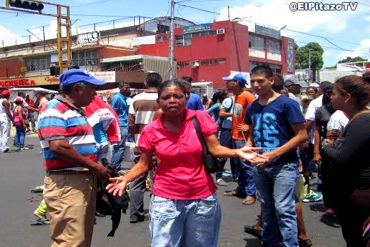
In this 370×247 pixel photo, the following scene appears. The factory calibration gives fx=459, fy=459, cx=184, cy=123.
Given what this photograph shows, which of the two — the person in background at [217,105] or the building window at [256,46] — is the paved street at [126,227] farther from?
the building window at [256,46]

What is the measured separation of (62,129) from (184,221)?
1150 millimetres

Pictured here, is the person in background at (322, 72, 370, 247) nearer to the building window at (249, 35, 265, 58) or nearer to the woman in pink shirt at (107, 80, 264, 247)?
the woman in pink shirt at (107, 80, 264, 247)

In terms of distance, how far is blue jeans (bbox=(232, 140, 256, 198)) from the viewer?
6.88 metres

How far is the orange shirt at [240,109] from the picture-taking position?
6.88m

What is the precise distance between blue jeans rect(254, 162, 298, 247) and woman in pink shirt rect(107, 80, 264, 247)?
937 millimetres

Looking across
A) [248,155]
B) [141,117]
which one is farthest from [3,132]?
[248,155]

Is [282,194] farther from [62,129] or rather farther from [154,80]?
[154,80]

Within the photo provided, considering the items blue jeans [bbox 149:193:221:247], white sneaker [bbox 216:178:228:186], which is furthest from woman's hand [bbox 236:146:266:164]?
white sneaker [bbox 216:178:228:186]

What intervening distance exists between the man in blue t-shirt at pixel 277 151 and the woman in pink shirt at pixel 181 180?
0.93 meters

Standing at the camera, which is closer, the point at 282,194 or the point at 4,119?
the point at 282,194

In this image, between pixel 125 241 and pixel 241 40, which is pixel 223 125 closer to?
pixel 125 241

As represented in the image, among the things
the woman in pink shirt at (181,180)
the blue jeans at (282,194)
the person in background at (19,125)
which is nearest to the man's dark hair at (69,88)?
the woman in pink shirt at (181,180)

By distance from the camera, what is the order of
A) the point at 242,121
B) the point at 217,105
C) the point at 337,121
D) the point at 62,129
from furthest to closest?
the point at 217,105, the point at 242,121, the point at 337,121, the point at 62,129

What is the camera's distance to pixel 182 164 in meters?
3.26
